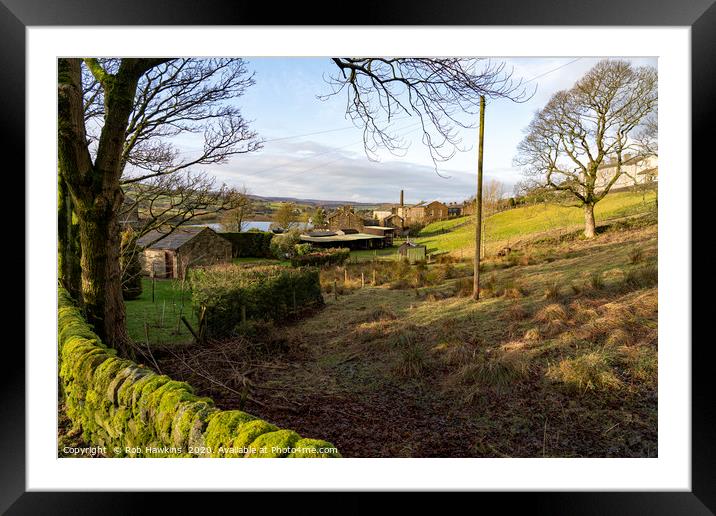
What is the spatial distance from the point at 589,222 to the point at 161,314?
4.55 metres

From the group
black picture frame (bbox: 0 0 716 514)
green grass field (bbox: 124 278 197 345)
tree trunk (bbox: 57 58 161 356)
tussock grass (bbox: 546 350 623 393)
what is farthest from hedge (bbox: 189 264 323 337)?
tussock grass (bbox: 546 350 623 393)

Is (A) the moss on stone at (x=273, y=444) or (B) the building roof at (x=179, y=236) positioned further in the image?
(B) the building roof at (x=179, y=236)

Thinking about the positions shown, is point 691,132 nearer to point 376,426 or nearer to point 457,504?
point 457,504

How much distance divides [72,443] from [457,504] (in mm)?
2431

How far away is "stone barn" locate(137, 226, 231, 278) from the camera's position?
4.02 m

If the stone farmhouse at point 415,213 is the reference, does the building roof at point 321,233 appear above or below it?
below

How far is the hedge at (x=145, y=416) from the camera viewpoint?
4.56 ft

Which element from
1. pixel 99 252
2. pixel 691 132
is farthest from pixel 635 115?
pixel 99 252

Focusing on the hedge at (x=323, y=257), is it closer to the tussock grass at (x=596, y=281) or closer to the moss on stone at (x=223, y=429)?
the tussock grass at (x=596, y=281)

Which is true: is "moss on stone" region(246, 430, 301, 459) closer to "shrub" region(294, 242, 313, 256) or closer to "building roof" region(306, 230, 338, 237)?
"building roof" region(306, 230, 338, 237)

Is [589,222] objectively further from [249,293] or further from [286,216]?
[249,293]

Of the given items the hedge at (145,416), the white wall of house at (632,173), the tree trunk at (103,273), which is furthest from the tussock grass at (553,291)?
the tree trunk at (103,273)

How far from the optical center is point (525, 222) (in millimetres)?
3881
